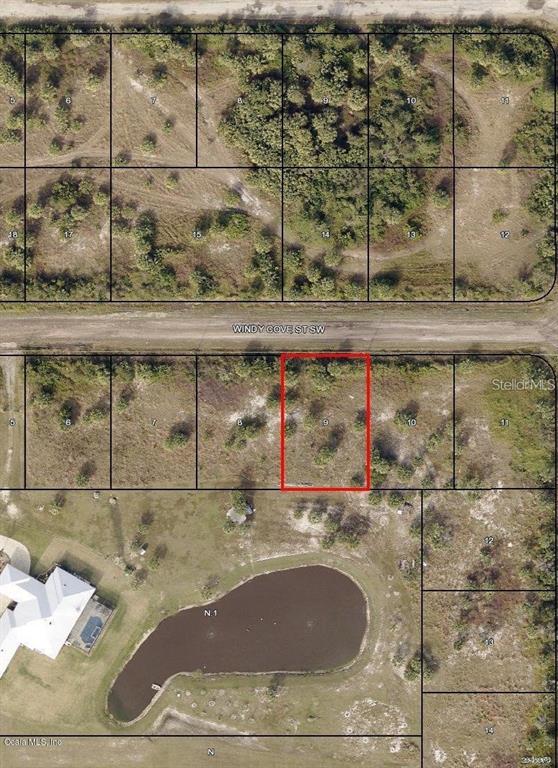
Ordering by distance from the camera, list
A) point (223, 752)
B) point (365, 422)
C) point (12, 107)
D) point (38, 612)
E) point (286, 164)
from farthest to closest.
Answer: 1. point (365, 422)
2. point (223, 752)
3. point (12, 107)
4. point (286, 164)
5. point (38, 612)

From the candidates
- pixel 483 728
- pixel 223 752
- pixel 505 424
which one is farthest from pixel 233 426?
pixel 483 728

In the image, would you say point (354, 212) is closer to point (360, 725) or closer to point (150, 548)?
point (150, 548)

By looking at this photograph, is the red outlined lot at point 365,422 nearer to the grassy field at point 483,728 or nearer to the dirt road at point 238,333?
the dirt road at point 238,333

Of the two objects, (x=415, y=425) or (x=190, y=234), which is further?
(x=415, y=425)

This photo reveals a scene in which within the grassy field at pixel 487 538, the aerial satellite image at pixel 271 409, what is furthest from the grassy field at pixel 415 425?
the grassy field at pixel 487 538

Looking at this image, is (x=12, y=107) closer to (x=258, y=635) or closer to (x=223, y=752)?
(x=258, y=635)

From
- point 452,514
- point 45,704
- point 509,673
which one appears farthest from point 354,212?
point 45,704

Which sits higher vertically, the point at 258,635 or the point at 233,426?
the point at 233,426
